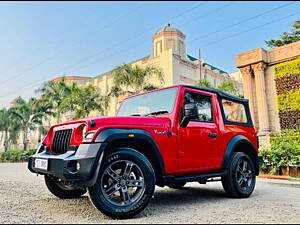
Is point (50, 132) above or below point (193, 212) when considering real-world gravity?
above

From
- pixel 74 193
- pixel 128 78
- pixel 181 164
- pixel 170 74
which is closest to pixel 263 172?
pixel 181 164

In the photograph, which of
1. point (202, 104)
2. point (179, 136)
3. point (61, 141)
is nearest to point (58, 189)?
point (61, 141)

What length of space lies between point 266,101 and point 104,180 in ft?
47.4

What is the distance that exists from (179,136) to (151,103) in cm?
87

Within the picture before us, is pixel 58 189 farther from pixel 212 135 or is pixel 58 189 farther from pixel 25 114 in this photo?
pixel 25 114

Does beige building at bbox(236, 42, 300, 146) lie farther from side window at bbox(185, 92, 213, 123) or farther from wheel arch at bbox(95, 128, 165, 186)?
wheel arch at bbox(95, 128, 165, 186)

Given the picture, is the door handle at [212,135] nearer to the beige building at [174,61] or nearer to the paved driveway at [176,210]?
the paved driveway at [176,210]

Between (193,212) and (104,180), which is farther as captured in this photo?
(193,212)

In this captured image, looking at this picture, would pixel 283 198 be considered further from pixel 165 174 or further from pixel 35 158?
pixel 35 158

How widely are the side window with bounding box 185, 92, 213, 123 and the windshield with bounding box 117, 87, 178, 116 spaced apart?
29 centimetres

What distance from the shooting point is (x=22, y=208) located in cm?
372

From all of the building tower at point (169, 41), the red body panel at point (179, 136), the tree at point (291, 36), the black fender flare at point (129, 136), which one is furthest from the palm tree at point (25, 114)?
the black fender flare at point (129, 136)

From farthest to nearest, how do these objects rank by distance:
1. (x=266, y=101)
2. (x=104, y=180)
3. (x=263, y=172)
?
1. (x=266, y=101)
2. (x=263, y=172)
3. (x=104, y=180)

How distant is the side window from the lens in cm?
417
